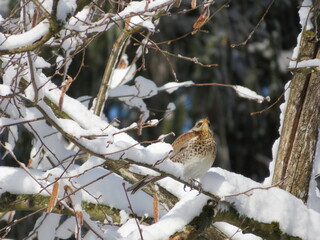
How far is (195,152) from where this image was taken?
395cm

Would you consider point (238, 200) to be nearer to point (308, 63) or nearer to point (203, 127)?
point (308, 63)

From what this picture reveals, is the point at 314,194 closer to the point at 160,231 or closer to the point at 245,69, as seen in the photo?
the point at 160,231

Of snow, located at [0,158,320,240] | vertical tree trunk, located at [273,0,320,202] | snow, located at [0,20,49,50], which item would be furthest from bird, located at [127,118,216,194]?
snow, located at [0,20,49,50]

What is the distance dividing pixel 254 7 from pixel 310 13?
5730 millimetres

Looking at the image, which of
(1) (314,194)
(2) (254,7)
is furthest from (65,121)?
(2) (254,7)

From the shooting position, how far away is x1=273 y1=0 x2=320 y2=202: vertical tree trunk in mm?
3758

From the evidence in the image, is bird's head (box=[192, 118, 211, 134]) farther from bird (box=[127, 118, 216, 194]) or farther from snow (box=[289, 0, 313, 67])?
snow (box=[289, 0, 313, 67])

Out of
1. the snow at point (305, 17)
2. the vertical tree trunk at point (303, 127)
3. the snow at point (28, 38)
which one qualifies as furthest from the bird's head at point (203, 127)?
the snow at point (28, 38)

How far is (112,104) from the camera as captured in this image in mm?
8914

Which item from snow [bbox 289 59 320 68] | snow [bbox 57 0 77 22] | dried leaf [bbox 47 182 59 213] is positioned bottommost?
dried leaf [bbox 47 182 59 213]

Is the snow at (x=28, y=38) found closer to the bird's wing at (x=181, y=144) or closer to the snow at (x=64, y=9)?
the snow at (x=64, y=9)

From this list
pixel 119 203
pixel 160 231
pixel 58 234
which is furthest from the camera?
pixel 58 234

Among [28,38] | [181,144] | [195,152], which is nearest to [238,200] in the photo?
[195,152]

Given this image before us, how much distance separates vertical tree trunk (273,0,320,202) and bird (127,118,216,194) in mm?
441
